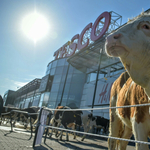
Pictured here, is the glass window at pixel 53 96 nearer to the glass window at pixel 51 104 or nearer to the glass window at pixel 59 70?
the glass window at pixel 51 104

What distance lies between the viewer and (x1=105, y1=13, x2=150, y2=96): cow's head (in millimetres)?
1331

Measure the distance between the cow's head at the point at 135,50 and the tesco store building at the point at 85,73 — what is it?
1288 cm

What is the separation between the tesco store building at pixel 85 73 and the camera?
1677 centimetres

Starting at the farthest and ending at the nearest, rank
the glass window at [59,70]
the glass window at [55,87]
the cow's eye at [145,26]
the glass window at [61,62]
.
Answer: the glass window at [61,62] → the glass window at [59,70] → the glass window at [55,87] → the cow's eye at [145,26]

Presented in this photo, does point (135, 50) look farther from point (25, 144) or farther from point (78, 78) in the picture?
point (78, 78)

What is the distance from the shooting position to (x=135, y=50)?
1347mm

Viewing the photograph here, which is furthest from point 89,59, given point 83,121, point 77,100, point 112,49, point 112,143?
point 112,49

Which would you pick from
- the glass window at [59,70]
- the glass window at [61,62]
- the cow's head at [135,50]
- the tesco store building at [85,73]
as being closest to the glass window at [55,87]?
the tesco store building at [85,73]

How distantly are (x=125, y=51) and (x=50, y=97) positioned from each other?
83.4ft

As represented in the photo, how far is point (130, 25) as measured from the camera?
1507 millimetres

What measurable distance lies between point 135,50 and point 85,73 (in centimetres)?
2301

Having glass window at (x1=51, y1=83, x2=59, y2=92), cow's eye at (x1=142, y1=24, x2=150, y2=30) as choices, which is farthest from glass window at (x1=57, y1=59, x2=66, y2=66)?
cow's eye at (x1=142, y1=24, x2=150, y2=30)

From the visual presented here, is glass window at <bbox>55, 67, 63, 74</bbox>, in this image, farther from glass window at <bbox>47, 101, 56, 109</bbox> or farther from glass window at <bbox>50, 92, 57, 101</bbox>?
glass window at <bbox>47, 101, 56, 109</bbox>

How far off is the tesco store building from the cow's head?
12.9 meters
